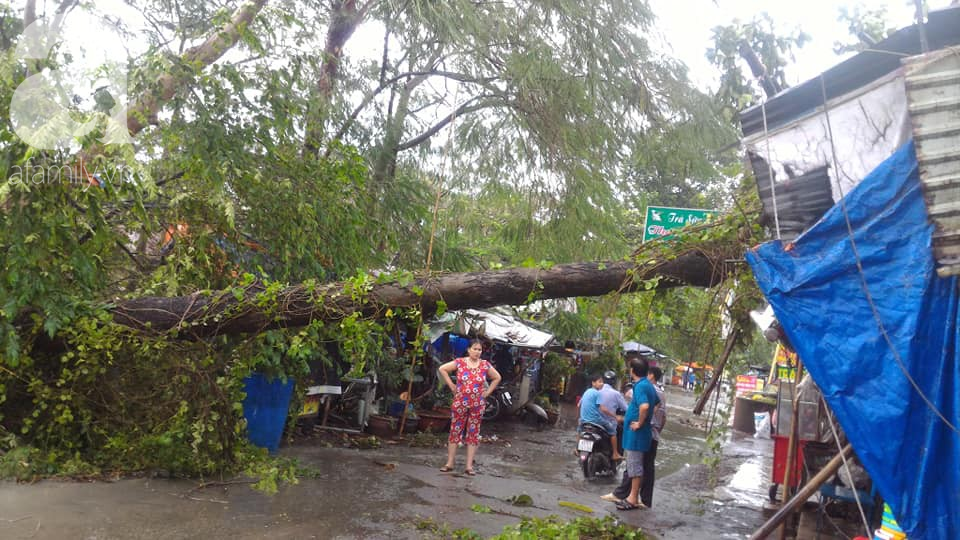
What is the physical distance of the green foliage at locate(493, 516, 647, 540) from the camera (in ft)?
19.6

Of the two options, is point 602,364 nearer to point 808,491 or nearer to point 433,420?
point 433,420

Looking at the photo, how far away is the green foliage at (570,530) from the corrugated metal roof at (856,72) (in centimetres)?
345

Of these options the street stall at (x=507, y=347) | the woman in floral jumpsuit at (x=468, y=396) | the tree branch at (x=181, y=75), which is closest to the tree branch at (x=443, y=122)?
the tree branch at (x=181, y=75)

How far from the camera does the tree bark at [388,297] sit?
6777mm

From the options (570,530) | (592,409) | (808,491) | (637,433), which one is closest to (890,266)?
(808,491)

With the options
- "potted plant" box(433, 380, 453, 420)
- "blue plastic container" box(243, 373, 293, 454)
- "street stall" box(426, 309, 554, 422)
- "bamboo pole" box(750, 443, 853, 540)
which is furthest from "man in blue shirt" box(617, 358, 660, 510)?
"potted plant" box(433, 380, 453, 420)

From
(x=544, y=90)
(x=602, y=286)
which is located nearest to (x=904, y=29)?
(x=602, y=286)

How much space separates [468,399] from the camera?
927 centimetres

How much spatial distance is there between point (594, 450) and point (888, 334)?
629 cm

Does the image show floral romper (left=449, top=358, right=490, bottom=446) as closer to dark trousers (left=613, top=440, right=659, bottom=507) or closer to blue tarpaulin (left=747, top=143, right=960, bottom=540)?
dark trousers (left=613, top=440, right=659, bottom=507)

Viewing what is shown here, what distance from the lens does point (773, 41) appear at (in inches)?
219

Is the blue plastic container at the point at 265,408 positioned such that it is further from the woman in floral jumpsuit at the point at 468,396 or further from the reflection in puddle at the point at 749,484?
the reflection in puddle at the point at 749,484

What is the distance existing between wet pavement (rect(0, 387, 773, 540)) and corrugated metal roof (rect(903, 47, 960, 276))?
4013mm

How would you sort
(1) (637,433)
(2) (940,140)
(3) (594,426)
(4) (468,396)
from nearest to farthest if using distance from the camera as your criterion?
(2) (940,140) < (1) (637,433) < (4) (468,396) < (3) (594,426)
